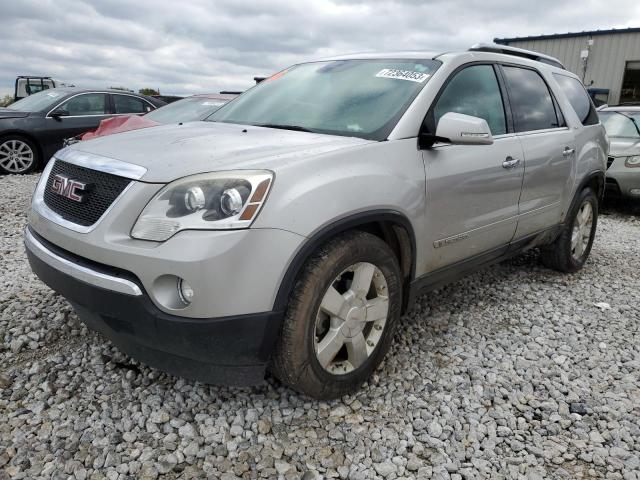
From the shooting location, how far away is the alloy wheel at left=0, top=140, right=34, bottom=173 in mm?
8492

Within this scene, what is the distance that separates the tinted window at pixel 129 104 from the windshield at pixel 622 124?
318 inches

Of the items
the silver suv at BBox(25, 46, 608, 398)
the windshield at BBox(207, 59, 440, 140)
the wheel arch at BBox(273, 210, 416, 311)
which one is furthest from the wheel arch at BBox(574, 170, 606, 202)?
the wheel arch at BBox(273, 210, 416, 311)

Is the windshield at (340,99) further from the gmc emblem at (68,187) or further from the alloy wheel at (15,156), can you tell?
the alloy wheel at (15,156)

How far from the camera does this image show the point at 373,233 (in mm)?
2637

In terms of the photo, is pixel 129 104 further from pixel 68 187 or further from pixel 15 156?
pixel 68 187

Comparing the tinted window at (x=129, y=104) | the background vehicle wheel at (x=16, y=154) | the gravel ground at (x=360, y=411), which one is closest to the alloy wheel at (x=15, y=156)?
the background vehicle wheel at (x=16, y=154)

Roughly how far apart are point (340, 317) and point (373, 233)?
493 millimetres

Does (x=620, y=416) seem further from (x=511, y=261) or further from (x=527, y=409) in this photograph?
(x=511, y=261)

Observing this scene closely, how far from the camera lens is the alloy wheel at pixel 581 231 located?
4617 millimetres

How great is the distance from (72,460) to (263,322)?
0.94m

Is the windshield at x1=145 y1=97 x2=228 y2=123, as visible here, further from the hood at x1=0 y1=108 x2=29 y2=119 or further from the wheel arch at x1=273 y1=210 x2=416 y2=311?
the wheel arch at x1=273 y1=210 x2=416 y2=311

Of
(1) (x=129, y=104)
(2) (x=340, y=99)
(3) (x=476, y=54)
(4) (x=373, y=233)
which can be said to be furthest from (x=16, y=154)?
(4) (x=373, y=233)

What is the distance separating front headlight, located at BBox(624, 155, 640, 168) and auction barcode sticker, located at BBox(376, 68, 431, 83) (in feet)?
19.7

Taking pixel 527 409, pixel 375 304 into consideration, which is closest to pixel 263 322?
pixel 375 304
